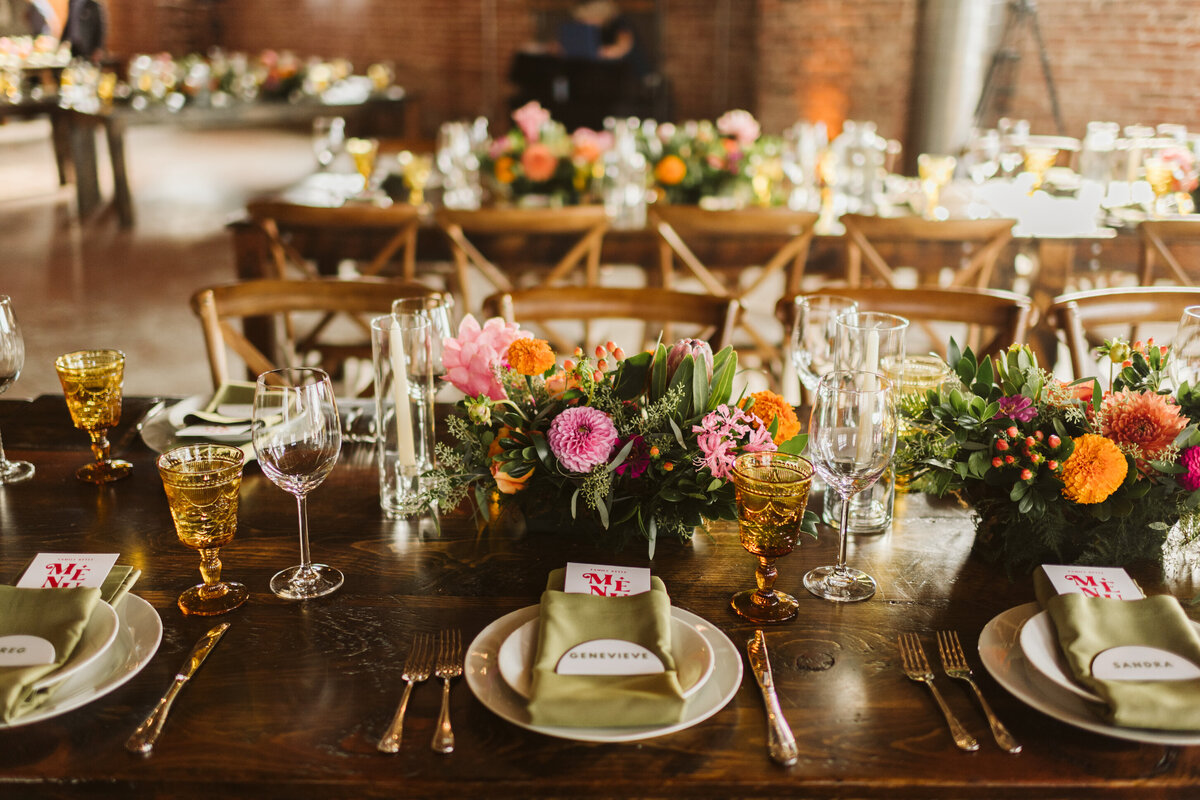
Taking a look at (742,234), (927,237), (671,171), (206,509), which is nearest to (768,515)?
(206,509)

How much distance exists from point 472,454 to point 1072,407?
0.70 metres

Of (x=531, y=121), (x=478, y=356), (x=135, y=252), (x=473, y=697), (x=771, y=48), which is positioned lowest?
(x=135, y=252)

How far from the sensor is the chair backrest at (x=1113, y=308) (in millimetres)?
1899

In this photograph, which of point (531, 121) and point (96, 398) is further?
point (531, 121)

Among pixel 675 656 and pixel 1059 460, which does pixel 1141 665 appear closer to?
pixel 1059 460

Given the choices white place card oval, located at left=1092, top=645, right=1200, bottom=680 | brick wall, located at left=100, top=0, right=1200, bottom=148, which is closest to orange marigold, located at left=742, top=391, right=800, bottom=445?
white place card oval, located at left=1092, top=645, right=1200, bottom=680

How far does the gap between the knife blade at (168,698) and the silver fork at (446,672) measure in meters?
0.22

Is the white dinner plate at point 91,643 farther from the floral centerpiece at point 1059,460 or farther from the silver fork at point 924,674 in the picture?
the floral centerpiece at point 1059,460

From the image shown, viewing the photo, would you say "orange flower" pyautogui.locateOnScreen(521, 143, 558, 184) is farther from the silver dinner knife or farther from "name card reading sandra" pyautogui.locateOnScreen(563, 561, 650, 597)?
the silver dinner knife

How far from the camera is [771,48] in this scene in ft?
23.9

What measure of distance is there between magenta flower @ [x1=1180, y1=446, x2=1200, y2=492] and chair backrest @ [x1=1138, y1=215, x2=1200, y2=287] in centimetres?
174

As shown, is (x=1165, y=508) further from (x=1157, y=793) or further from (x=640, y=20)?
(x=640, y=20)

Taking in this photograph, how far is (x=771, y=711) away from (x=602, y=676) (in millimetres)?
152

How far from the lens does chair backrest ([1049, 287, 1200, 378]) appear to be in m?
1.90
